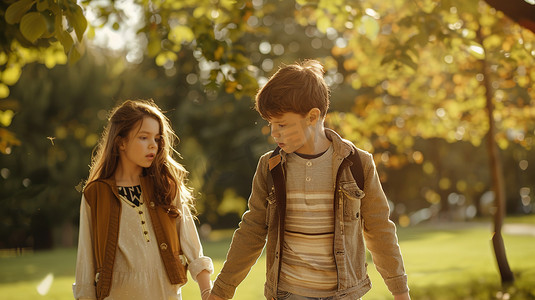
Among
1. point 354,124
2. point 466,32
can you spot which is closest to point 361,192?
point 466,32

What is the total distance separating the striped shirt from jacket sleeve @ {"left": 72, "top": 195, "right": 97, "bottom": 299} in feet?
3.44

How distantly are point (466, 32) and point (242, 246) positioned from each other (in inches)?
135

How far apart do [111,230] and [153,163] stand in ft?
1.57

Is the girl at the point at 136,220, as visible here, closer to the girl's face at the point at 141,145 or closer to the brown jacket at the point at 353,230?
the girl's face at the point at 141,145

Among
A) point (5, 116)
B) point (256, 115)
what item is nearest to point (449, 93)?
point (5, 116)

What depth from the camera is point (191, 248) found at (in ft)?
12.3

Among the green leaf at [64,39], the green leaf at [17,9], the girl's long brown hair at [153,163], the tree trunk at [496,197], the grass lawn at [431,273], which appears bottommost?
the grass lawn at [431,273]

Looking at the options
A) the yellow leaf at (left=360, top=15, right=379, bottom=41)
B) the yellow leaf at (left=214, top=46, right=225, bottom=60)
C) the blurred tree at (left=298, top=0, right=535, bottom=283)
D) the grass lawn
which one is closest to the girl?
the yellow leaf at (left=214, top=46, right=225, bottom=60)

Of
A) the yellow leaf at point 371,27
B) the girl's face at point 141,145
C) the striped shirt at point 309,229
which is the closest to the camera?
the striped shirt at point 309,229

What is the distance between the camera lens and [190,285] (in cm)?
1198

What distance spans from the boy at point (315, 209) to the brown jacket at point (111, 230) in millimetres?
670

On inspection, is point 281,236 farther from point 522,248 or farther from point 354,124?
point 522,248

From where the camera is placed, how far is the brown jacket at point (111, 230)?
3.44 metres

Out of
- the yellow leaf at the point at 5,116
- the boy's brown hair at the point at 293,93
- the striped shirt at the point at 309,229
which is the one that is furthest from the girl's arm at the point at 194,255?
the yellow leaf at the point at 5,116
